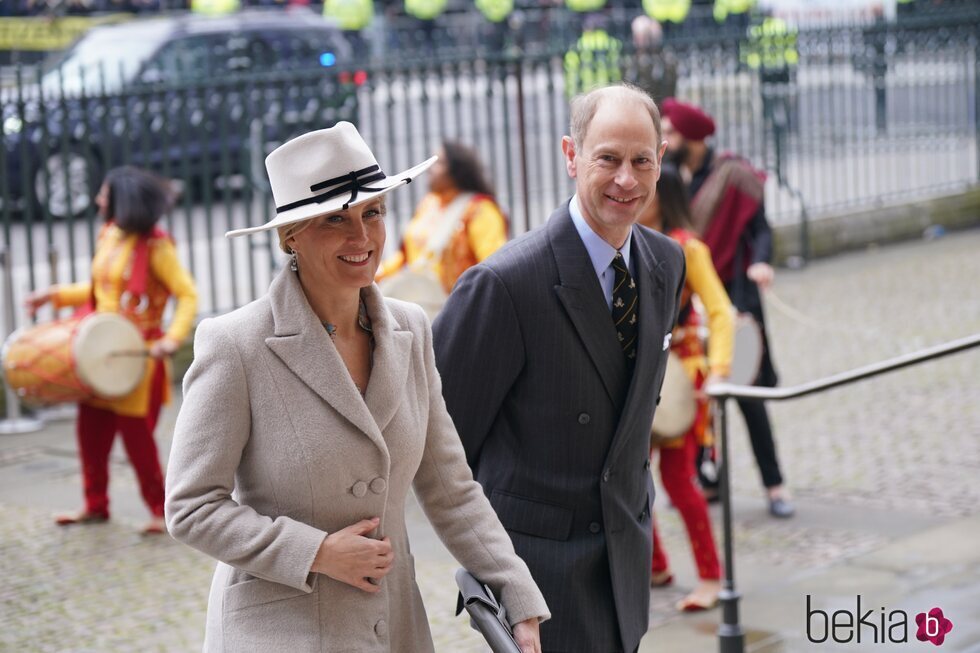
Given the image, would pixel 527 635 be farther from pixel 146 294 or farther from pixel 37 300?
pixel 37 300

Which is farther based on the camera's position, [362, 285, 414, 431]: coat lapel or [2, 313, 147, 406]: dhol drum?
[2, 313, 147, 406]: dhol drum

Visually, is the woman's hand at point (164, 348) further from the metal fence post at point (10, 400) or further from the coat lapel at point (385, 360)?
the coat lapel at point (385, 360)

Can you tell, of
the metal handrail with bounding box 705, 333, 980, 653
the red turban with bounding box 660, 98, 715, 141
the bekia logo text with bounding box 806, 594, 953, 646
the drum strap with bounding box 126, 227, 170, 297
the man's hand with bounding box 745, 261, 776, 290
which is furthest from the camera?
the drum strap with bounding box 126, 227, 170, 297

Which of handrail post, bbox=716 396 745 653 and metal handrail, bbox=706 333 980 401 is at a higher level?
metal handrail, bbox=706 333 980 401

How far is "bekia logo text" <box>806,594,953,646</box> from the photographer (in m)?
5.65

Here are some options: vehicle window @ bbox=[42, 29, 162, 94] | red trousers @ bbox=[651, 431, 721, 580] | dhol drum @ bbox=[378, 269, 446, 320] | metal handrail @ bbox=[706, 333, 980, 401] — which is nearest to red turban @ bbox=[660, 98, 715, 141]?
dhol drum @ bbox=[378, 269, 446, 320]

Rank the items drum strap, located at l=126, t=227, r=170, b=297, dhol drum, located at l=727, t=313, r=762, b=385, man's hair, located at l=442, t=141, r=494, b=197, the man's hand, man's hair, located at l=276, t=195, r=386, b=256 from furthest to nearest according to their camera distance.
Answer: man's hair, located at l=442, t=141, r=494, b=197 → drum strap, located at l=126, t=227, r=170, b=297 → the man's hand → dhol drum, located at l=727, t=313, r=762, b=385 → man's hair, located at l=276, t=195, r=386, b=256

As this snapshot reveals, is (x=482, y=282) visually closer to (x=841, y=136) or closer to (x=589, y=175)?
(x=589, y=175)

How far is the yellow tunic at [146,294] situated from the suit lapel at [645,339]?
→ 413 cm

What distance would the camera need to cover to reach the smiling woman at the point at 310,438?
2912 mm

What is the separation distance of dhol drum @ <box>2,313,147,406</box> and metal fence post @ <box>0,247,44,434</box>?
2220 millimetres

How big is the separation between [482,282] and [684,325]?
3077 mm

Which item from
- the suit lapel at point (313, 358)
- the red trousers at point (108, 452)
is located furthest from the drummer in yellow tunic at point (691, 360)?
the suit lapel at point (313, 358)

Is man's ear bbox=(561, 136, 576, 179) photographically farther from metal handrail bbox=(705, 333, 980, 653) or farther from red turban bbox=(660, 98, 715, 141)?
red turban bbox=(660, 98, 715, 141)
